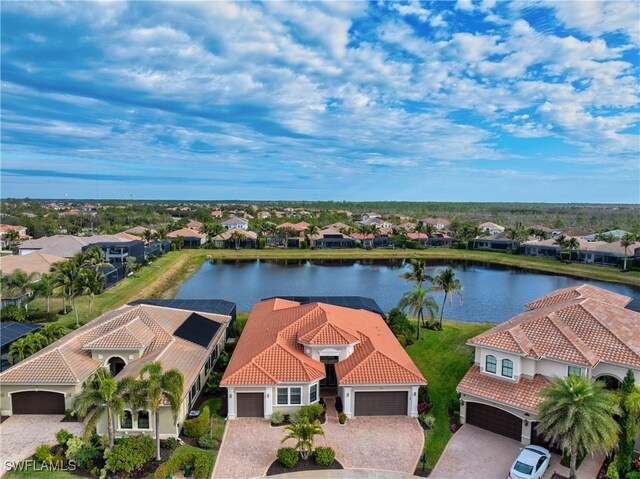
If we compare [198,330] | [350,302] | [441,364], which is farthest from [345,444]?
[350,302]

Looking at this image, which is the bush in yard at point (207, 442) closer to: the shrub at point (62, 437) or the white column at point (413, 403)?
the shrub at point (62, 437)

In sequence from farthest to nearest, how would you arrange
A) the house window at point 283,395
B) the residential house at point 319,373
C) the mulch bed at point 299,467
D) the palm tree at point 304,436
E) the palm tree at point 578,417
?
the house window at point 283,395, the residential house at point 319,373, the palm tree at point 304,436, the mulch bed at point 299,467, the palm tree at point 578,417

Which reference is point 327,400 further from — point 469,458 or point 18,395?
point 18,395

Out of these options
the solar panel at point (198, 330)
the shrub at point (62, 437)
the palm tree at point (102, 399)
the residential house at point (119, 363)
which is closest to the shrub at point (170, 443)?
the residential house at point (119, 363)

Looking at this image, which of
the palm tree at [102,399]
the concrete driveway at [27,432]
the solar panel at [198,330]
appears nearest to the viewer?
the palm tree at [102,399]

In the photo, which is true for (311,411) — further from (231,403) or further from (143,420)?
(143,420)

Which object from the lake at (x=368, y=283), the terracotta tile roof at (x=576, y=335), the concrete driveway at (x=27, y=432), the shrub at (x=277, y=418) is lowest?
the lake at (x=368, y=283)

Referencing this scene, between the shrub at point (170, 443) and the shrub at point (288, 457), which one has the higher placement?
the shrub at point (288, 457)
